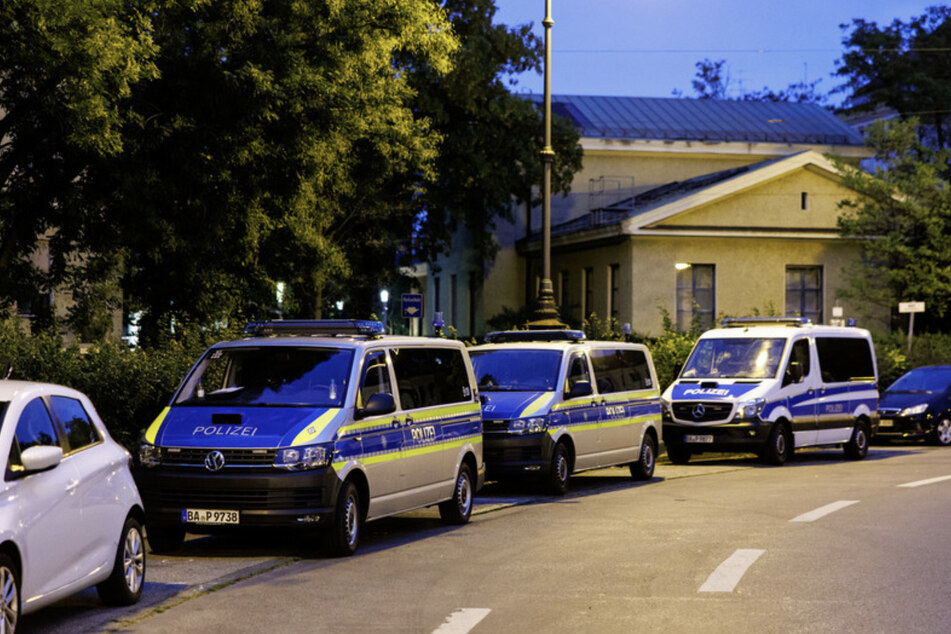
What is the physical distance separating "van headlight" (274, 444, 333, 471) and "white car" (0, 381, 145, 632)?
7.12ft

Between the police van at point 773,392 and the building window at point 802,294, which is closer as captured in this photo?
the police van at point 773,392

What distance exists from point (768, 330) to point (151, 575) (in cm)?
1537

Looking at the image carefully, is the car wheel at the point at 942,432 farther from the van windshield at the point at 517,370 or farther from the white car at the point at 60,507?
the white car at the point at 60,507

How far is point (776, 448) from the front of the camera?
23.3 metres

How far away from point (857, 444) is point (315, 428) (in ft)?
50.1

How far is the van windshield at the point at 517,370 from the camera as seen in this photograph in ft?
60.6

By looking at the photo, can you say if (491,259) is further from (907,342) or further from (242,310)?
(242,310)

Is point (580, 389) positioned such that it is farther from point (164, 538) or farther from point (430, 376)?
point (164, 538)

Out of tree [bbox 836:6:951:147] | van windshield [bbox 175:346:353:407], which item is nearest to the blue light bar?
van windshield [bbox 175:346:353:407]

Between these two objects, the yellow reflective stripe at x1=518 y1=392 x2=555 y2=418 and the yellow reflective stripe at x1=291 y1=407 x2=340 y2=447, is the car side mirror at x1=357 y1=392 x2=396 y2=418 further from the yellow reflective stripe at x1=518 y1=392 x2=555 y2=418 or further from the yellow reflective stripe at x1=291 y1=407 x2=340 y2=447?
the yellow reflective stripe at x1=518 y1=392 x2=555 y2=418

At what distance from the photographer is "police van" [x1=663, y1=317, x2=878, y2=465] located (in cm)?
2320

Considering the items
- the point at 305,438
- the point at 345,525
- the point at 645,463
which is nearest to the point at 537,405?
the point at 645,463

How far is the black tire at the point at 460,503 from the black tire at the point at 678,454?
363 inches

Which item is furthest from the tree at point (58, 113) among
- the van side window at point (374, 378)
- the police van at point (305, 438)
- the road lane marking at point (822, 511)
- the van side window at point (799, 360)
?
the van side window at point (799, 360)
